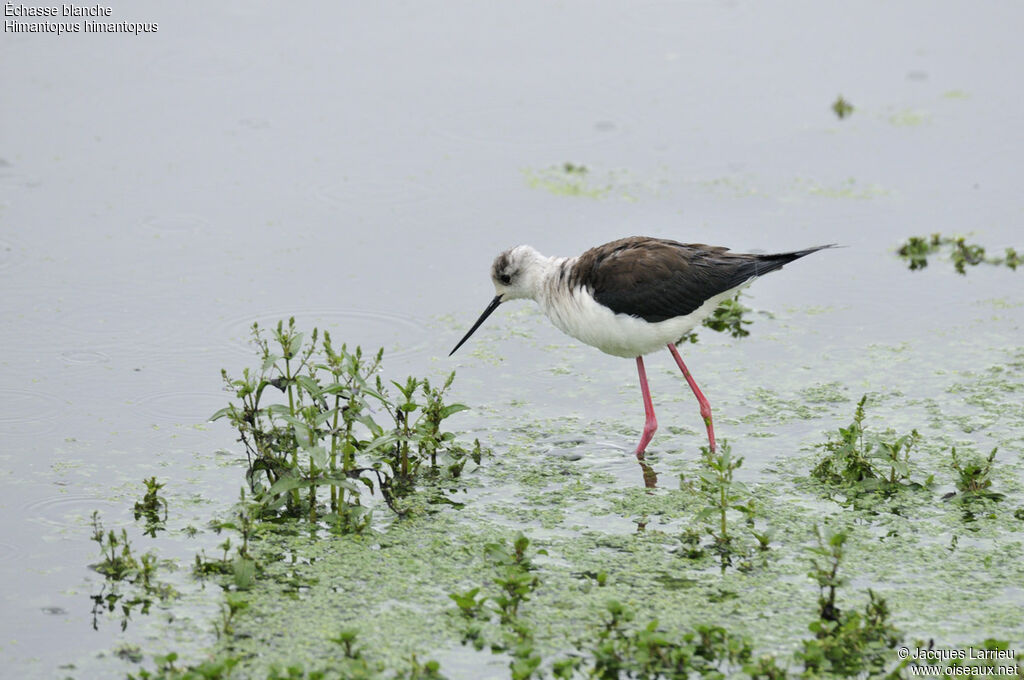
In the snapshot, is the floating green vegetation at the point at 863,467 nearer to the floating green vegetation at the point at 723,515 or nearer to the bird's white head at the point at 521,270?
the floating green vegetation at the point at 723,515

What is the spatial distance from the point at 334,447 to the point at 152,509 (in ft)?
3.01

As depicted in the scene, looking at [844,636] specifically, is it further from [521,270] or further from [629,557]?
[521,270]

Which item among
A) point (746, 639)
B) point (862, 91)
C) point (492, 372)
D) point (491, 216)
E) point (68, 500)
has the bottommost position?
point (746, 639)

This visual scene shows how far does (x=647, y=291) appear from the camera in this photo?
709 cm

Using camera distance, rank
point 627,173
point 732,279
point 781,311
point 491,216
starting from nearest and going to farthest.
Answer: point 732,279
point 781,311
point 491,216
point 627,173

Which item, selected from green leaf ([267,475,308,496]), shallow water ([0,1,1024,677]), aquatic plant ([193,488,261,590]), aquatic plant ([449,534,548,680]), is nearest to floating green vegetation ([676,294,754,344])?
shallow water ([0,1,1024,677])

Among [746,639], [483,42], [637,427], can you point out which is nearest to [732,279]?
[637,427]

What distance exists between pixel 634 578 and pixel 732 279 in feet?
6.39

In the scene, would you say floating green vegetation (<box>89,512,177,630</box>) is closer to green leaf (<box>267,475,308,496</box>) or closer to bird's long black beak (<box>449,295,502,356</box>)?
green leaf (<box>267,475,308,496</box>)

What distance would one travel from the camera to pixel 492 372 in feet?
26.3

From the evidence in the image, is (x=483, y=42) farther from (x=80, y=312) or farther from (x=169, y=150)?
(x=80, y=312)

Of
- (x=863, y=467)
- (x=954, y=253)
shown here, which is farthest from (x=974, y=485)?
(x=954, y=253)

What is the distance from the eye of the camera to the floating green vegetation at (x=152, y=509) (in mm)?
6246

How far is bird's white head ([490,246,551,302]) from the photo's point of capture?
773 centimetres
